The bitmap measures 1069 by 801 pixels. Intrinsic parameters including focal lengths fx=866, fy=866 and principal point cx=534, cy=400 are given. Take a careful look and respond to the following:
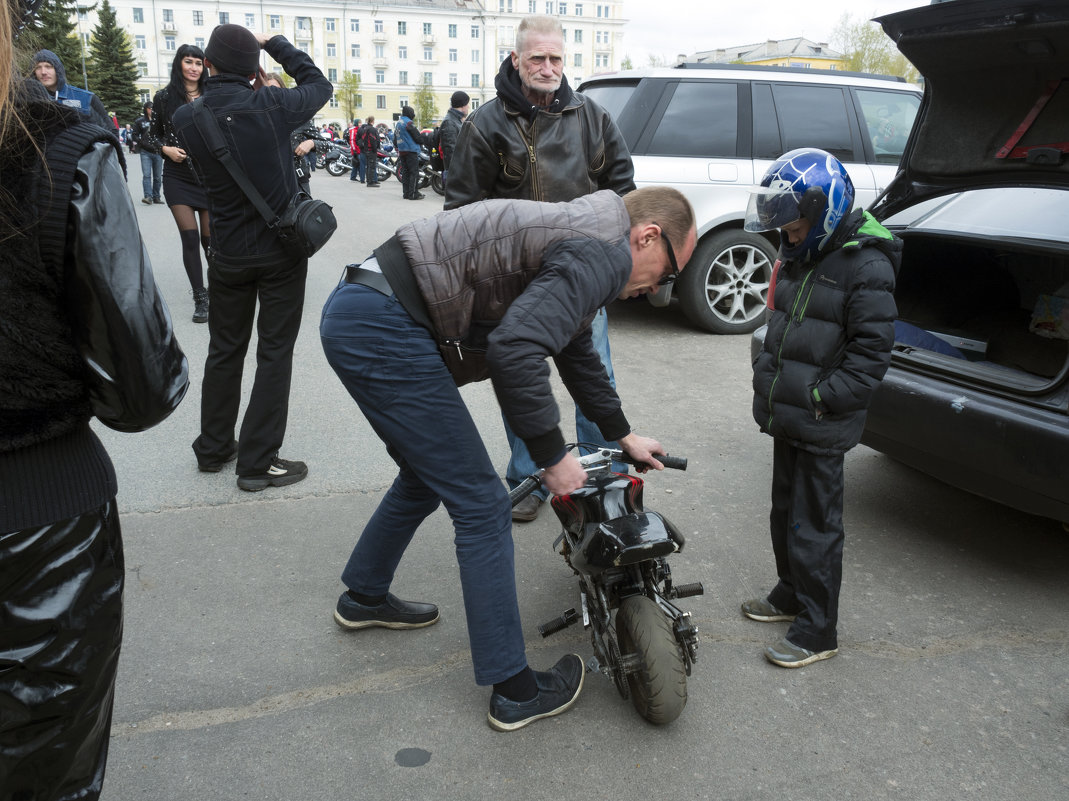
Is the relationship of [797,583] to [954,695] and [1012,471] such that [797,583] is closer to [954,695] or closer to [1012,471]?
[954,695]

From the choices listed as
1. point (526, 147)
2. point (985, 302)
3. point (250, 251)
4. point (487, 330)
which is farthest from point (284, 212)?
point (985, 302)

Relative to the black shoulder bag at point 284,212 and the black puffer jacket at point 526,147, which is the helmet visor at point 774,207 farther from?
the black shoulder bag at point 284,212

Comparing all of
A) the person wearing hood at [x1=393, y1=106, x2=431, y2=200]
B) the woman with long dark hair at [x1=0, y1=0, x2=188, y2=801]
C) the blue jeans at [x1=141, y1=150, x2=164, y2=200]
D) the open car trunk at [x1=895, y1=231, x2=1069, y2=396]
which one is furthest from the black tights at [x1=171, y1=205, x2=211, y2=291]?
the person wearing hood at [x1=393, y1=106, x2=431, y2=200]

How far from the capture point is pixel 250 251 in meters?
4.08

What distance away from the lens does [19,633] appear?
143cm

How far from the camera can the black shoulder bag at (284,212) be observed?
3928 millimetres

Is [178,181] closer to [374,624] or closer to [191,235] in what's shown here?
[191,235]

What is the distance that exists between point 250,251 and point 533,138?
1.43 m

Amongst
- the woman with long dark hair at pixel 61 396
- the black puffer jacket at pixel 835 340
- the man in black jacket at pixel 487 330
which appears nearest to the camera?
the woman with long dark hair at pixel 61 396

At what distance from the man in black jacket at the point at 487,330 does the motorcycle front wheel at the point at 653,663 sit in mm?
246

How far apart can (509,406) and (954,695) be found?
1821 millimetres

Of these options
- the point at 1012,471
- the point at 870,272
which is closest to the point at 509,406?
the point at 870,272

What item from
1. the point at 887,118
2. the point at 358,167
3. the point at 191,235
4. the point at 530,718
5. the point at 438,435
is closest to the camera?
the point at 438,435

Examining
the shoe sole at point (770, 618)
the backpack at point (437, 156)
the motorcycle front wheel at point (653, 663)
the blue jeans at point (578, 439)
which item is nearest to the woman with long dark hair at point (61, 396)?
the motorcycle front wheel at point (653, 663)
